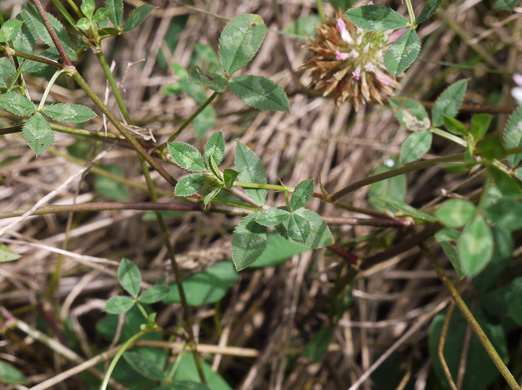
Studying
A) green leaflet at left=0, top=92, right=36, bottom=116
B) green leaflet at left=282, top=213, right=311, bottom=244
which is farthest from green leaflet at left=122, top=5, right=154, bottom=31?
green leaflet at left=282, top=213, right=311, bottom=244

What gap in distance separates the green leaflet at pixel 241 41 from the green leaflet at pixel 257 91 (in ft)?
0.10

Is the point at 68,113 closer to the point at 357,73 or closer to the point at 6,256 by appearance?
the point at 6,256

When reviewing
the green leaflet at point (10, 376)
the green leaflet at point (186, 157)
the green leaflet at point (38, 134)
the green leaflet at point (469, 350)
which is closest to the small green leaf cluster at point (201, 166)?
the green leaflet at point (186, 157)

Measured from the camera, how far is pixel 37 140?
2.49ft

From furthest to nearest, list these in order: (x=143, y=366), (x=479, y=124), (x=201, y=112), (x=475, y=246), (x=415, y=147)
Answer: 1. (x=201, y=112)
2. (x=143, y=366)
3. (x=415, y=147)
4. (x=479, y=124)
5. (x=475, y=246)

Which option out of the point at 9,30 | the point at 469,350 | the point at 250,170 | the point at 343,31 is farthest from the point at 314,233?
the point at 469,350

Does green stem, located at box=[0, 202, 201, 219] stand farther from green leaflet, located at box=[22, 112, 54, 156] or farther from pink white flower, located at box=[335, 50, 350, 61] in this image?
pink white flower, located at box=[335, 50, 350, 61]

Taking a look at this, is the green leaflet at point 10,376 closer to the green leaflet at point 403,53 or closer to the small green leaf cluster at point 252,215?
the small green leaf cluster at point 252,215

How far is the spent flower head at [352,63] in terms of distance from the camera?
0.99 meters

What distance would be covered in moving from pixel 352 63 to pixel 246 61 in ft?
0.91

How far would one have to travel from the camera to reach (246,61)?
86 centimetres

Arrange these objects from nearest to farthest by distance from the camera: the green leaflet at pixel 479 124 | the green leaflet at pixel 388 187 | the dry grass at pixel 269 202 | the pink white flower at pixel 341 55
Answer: the green leaflet at pixel 479 124
the pink white flower at pixel 341 55
the green leaflet at pixel 388 187
the dry grass at pixel 269 202

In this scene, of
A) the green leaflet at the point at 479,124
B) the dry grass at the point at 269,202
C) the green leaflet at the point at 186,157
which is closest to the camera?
the green leaflet at the point at 479,124

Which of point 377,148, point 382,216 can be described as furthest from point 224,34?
point 377,148
